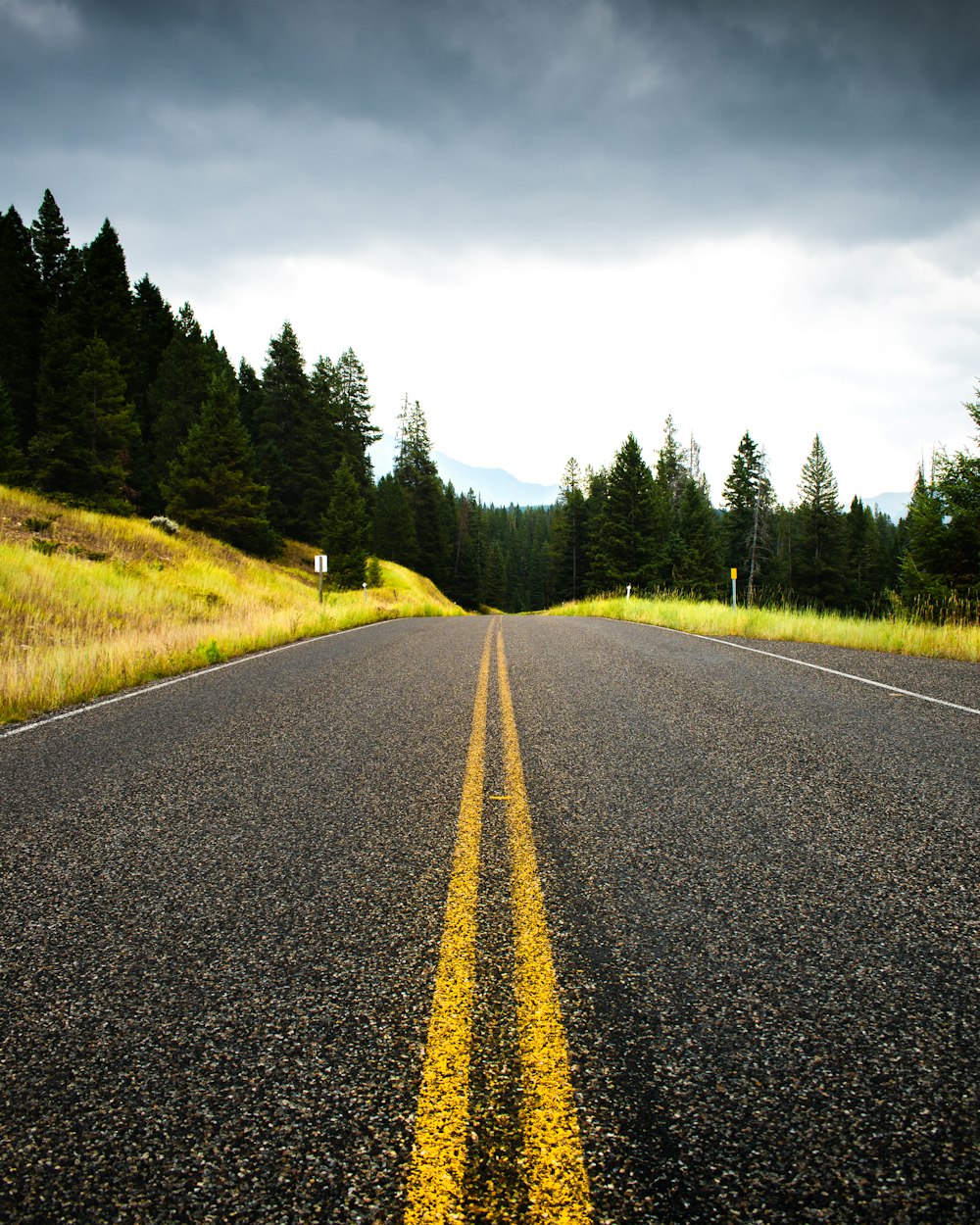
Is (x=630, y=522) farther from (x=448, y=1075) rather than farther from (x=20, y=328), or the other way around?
(x=448, y=1075)

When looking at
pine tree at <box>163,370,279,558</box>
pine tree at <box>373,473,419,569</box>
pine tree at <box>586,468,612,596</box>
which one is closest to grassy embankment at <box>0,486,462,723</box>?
pine tree at <box>163,370,279,558</box>

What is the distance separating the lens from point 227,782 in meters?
4.29

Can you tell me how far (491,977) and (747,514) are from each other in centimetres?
5637

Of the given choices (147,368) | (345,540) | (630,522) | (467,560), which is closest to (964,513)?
(630,522)

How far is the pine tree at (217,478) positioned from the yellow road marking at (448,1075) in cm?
3437

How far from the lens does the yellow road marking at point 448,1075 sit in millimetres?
1359

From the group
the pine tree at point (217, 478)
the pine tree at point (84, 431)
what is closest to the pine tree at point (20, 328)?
the pine tree at point (84, 431)

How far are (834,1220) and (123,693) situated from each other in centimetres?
807

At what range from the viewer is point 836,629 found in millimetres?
12930

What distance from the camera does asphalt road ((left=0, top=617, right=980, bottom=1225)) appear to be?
4.71ft

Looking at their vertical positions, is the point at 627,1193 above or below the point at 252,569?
below

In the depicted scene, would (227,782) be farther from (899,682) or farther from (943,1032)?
(899,682)

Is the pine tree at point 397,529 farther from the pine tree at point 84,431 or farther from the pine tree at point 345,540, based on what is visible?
the pine tree at point 84,431

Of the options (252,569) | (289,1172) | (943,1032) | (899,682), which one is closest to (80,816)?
(289,1172)
